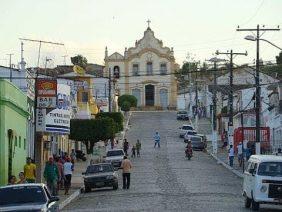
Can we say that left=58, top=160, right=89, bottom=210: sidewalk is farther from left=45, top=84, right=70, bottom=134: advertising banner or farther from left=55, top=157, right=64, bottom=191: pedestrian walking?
left=45, top=84, right=70, bottom=134: advertising banner

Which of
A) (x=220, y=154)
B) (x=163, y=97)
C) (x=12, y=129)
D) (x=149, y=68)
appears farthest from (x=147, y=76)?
(x=12, y=129)

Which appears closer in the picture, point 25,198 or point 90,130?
point 25,198

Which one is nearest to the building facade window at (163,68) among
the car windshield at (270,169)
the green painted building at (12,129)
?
the green painted building at (12,129)

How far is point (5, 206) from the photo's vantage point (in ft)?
76.2

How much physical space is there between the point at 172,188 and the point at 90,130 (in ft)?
104

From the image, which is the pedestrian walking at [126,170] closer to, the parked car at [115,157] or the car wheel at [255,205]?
the car wheel at [255,205]

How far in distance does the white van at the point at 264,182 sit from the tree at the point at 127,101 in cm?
10432

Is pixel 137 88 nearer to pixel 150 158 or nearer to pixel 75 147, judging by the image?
pixel 75 147

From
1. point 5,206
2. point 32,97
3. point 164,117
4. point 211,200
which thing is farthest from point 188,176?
point 164,117

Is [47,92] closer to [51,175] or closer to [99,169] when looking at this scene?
Result: [99,169]

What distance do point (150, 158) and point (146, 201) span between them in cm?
3963

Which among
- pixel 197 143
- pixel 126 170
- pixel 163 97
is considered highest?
pixel 163 97

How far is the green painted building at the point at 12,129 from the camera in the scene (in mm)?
37375

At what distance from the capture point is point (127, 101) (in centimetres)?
13825
